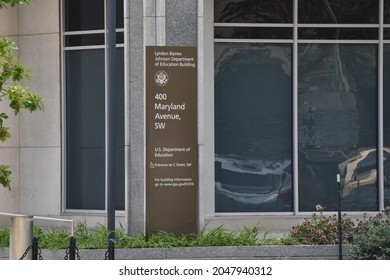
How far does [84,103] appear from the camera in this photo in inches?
841

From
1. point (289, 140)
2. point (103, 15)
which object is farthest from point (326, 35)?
point (103, 15)

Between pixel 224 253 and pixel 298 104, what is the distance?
19.3 feet

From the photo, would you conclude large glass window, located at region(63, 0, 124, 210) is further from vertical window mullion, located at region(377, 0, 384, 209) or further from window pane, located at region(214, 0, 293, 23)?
vertical window mullion, located at region(377, 0, 384, 209)

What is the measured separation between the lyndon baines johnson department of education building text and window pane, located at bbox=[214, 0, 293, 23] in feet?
0.07

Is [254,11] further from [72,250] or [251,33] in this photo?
[72,250]

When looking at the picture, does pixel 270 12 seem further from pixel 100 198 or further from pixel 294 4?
pixel 100 198

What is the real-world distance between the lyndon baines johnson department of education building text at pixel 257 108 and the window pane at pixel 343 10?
0.07ft

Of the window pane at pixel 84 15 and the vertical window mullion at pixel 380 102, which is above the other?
the window pane at pixel 84 15

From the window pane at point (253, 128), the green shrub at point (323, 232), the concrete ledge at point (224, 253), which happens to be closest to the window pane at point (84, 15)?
the window pane at point (253, 128)

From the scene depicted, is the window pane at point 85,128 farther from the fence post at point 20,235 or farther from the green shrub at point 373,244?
the green shrub at point 373,244

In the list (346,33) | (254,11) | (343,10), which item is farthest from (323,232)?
(343,10)

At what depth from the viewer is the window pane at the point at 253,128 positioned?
69.1 ft

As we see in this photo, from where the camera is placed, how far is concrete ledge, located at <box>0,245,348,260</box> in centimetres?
1617
